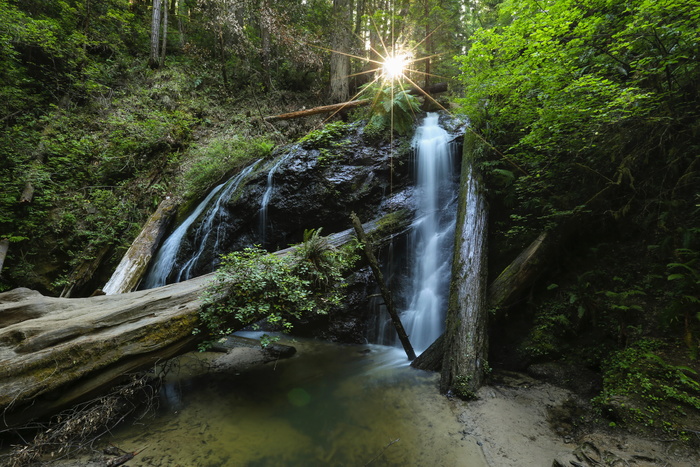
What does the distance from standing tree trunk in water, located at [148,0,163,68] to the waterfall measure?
10.1 m

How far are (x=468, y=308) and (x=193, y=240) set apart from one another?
7.01 metres

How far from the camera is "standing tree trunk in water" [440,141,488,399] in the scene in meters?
4.19

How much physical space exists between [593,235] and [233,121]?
12.5 m

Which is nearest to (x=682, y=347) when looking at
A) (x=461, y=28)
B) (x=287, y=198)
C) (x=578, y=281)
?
(x=578, y=281)

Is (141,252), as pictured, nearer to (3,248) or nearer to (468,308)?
(3,248)

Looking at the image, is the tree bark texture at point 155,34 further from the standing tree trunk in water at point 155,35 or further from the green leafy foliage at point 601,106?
the green leafy foliage at point 601,106

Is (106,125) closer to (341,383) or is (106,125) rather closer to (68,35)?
(68,35)

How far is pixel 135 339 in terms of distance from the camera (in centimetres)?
362

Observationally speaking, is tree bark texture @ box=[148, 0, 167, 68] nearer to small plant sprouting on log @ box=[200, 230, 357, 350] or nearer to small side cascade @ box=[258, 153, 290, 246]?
small side cascade @ box=[258, 153, 290, 246]

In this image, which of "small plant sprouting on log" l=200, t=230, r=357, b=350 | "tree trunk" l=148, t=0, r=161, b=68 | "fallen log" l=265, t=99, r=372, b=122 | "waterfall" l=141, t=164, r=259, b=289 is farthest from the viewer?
"tree trunk" l=148, t=0, r=161, b=68

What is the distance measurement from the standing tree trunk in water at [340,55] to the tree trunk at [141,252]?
24.9ft

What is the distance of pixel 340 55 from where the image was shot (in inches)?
466

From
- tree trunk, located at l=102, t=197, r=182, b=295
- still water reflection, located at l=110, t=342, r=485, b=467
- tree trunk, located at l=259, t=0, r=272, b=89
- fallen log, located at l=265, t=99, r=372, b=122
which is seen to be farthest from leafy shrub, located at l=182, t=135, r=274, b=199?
still water reflection, located at l=110, t=342, r=485, b=467

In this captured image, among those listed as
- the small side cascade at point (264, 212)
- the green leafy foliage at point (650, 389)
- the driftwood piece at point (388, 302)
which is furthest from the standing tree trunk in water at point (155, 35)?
the green leafy foliage at point (650, 389)
